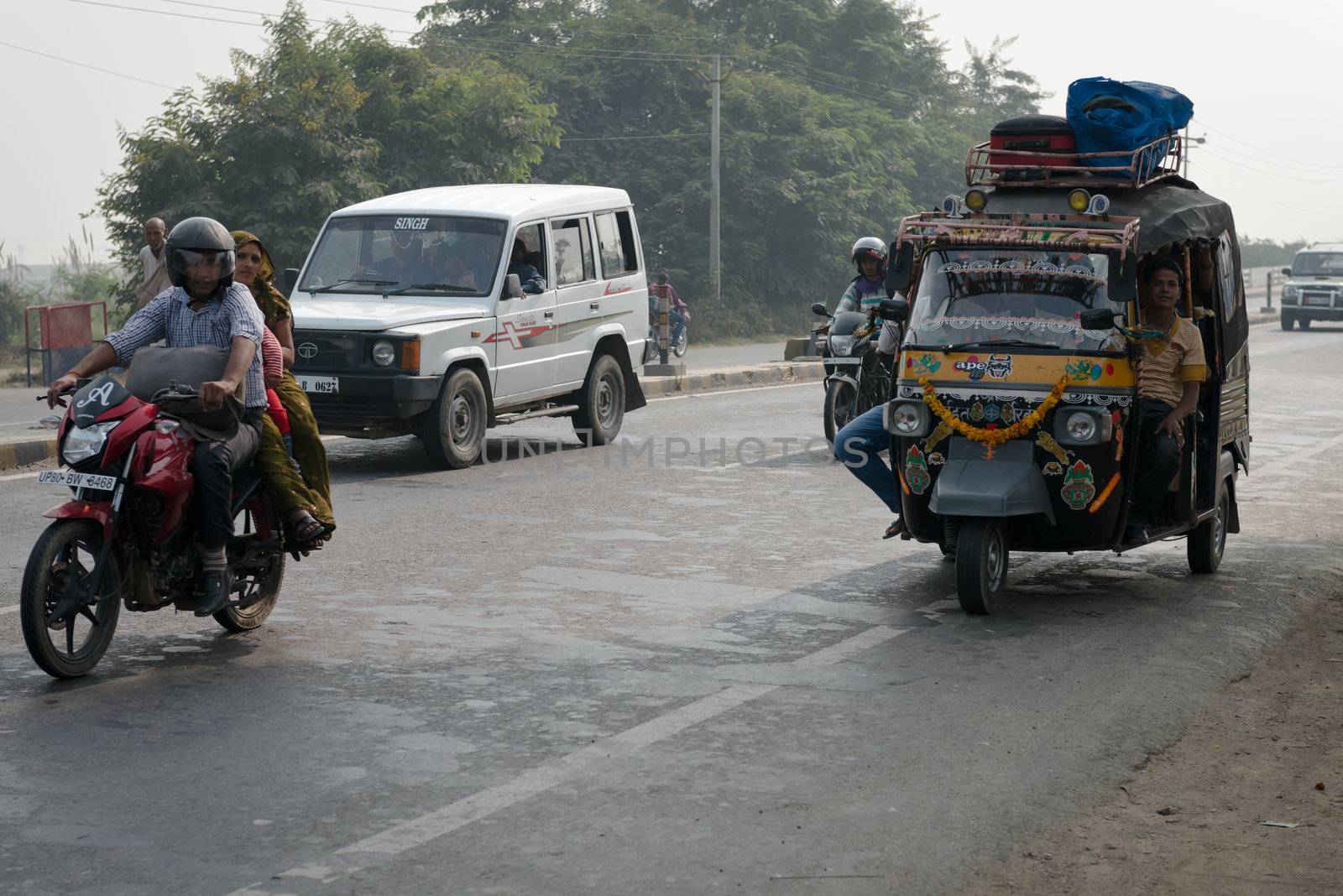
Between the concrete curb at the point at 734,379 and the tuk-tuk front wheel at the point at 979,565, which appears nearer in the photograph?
the tuk-tuk front wheel at the point at 979,565

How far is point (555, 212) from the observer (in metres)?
14.0

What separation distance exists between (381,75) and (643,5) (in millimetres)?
17711

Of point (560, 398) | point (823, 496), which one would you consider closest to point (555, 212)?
point (560, 398)

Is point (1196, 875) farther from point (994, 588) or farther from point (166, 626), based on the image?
point (166, 626)

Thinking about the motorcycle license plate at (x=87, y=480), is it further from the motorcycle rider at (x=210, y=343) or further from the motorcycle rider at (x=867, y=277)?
the motorcycle rider at (x=867, y=277)

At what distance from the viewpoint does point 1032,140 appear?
8531mm

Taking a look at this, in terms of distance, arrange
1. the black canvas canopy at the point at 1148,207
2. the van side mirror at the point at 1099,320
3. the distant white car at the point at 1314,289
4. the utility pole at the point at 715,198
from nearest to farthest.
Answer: the van side mirror at the point at 1099,320 → the black canvas canopy at the point at 1148,207 → the utility pole at the point at 715,198 → the distant white car at the point at 1314,289

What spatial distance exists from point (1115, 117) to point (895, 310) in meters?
1.57

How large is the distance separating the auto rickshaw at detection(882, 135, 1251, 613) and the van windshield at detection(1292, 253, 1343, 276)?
35723 mm

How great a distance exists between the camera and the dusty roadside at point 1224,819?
4.33 m

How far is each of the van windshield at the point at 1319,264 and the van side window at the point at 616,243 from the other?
30.9m

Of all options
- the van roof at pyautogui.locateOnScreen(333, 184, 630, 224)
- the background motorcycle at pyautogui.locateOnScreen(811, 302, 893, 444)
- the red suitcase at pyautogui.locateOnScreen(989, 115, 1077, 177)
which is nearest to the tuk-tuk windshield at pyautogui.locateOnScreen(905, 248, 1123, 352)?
the red suitcase at pyautogui.locateOnScreen(989, 115, 1077, 177)

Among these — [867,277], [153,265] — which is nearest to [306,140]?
[153,265]

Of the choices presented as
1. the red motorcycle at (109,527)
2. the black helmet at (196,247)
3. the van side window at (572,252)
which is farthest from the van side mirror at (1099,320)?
the van side window at (572,252)
